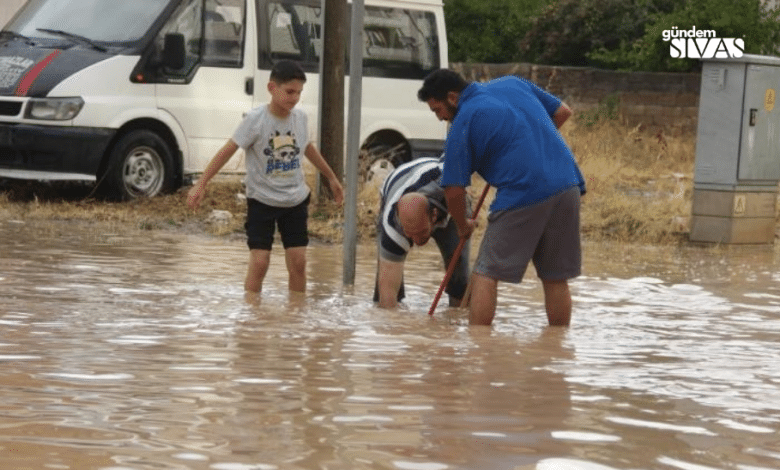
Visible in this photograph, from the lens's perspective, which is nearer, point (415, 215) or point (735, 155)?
point (415, 215)

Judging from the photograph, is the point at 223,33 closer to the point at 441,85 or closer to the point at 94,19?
the point at 94,19

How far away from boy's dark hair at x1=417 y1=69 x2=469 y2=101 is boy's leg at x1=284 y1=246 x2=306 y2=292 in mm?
1862

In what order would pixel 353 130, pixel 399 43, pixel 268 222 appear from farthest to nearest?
pixel 399 43, pixel 353 130, pixel 268 222

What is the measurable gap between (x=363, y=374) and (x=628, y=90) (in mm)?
19629

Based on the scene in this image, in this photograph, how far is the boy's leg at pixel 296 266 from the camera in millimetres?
10211

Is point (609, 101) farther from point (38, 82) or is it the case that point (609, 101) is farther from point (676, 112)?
point (38, 82)

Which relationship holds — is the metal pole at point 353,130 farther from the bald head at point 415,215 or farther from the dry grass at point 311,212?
the dry grass at point 311,212

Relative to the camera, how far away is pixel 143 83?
15.5m

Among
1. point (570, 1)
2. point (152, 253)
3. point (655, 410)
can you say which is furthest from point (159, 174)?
point (570, 1)

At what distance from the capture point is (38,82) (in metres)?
14.9

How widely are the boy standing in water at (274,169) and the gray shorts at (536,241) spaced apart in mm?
1624

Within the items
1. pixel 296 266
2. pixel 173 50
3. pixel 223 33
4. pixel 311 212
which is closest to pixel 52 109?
pixel 173 50

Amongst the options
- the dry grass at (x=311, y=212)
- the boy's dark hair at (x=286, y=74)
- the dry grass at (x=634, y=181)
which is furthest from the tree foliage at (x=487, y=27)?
the boy's dark hair at (x=286, y=74)

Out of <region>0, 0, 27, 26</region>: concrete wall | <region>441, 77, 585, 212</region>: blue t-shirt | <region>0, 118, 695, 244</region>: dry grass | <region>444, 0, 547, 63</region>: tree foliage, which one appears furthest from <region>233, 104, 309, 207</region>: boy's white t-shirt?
<region>444, 0, 547, 63</region>: tree foliage
